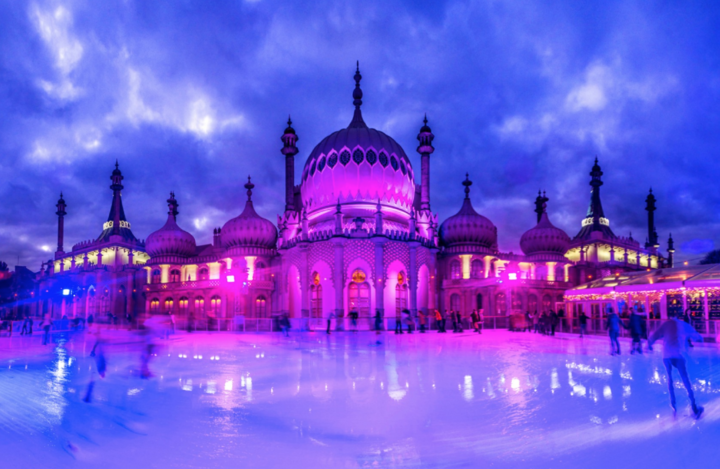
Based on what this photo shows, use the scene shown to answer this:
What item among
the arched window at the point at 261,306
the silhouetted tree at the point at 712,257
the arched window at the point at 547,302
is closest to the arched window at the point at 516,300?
the arched window at the point at 547,302

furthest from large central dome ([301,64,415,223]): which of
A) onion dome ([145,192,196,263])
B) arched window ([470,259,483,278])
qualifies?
onion dome ([145,192,196,263])

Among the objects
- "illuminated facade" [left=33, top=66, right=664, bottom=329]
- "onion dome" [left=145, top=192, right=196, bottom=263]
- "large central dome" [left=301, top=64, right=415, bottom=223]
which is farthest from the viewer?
"onion dome" [left=145, top=192, right=196, bottom=263]

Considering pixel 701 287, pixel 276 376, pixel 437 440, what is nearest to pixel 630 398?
pixel 437 440

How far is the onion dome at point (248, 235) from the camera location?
44219 mm

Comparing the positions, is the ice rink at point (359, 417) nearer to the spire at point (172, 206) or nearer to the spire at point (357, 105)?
the spire at point (357, 105)

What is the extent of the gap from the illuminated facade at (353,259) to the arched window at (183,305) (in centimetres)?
13

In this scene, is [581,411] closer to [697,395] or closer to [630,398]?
[630,398]

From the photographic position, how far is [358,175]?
125 ft

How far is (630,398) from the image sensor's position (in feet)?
26.6

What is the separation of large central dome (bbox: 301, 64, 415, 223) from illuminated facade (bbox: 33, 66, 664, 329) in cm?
9

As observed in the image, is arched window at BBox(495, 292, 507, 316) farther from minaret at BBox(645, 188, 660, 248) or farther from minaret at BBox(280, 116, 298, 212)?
minaret at BBox(645, 188, 660, 248)

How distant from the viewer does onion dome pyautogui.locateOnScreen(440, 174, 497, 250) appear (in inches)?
1706

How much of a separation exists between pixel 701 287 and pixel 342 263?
2161 centimetres

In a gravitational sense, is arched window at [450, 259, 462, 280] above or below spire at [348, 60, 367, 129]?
below
